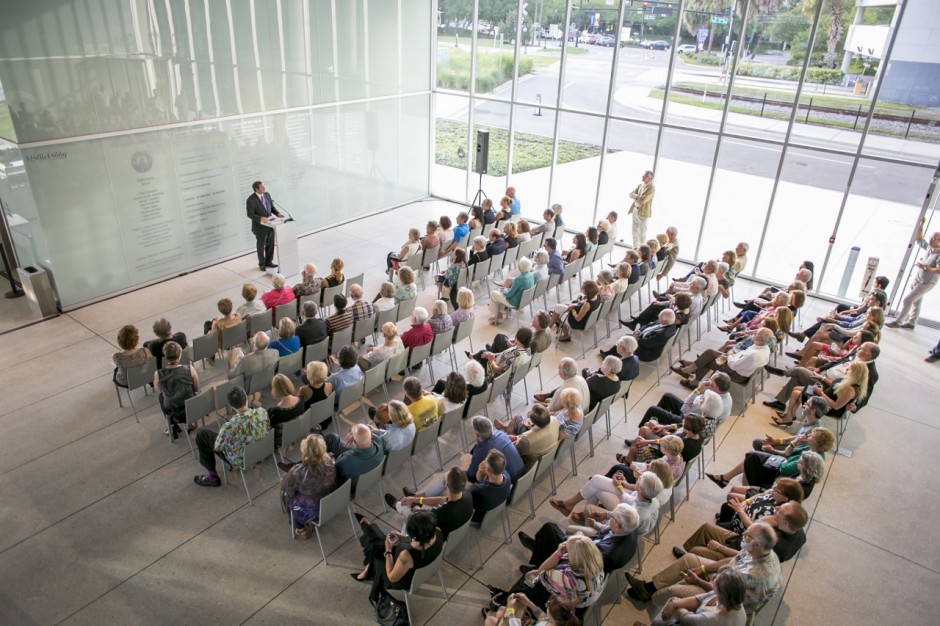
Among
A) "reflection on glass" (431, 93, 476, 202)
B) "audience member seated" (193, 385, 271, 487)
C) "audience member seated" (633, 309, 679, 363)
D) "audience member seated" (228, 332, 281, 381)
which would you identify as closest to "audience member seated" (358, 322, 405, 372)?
"audience member seated" (228, 332, 281, 381)

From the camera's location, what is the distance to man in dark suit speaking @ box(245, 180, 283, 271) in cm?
1088

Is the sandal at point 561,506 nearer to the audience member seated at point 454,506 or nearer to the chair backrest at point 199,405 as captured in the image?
the audience member seated at point 454,506

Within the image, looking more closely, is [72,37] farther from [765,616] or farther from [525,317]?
[765,616]

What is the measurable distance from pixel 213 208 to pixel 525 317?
5.90 meters

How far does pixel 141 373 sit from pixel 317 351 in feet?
6.28

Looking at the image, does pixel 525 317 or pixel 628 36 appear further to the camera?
pixel 628 36

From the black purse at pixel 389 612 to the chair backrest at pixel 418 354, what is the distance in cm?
316

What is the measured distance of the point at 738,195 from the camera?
1198 centimetres

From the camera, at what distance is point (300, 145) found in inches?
484

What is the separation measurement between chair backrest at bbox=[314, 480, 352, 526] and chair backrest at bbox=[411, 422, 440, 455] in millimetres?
811

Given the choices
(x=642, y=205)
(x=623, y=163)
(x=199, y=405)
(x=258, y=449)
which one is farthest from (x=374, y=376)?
(x=623, y=163)

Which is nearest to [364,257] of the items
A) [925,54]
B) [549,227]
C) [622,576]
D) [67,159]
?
[549,227]

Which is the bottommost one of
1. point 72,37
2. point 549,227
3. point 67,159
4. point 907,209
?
point 549,227

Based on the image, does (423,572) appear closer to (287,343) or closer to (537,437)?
(537,437)
